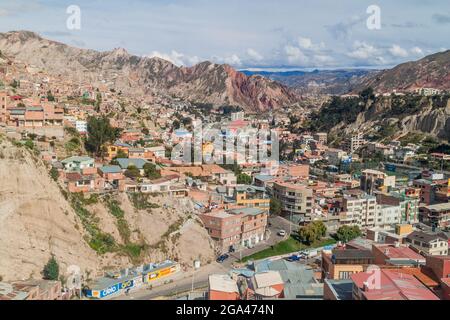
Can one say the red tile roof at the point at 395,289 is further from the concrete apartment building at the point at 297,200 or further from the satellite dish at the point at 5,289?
the concrete apartment building at the point at 297,200

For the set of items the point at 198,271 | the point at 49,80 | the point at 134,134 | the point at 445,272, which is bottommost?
the point at 198,271

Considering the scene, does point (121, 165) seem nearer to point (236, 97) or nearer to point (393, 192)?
point (393, 192)

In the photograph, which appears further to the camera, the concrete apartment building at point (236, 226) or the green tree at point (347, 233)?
the green tree at point (347, 233)

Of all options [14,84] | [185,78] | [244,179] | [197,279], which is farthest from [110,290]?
[185,78]

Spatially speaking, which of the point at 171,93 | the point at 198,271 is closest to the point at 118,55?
the point at 171,93

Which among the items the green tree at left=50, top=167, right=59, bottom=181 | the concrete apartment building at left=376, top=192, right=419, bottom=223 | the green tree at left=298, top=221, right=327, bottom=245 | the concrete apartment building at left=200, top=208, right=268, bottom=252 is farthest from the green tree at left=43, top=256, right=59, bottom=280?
the concrete apartment building at left=376, top=192, right=419, bottom=223

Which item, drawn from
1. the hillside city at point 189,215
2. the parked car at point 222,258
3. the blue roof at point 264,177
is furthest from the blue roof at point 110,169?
the blue roof at point 264,177

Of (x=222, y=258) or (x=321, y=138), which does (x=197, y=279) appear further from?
(x=321, y=138)
